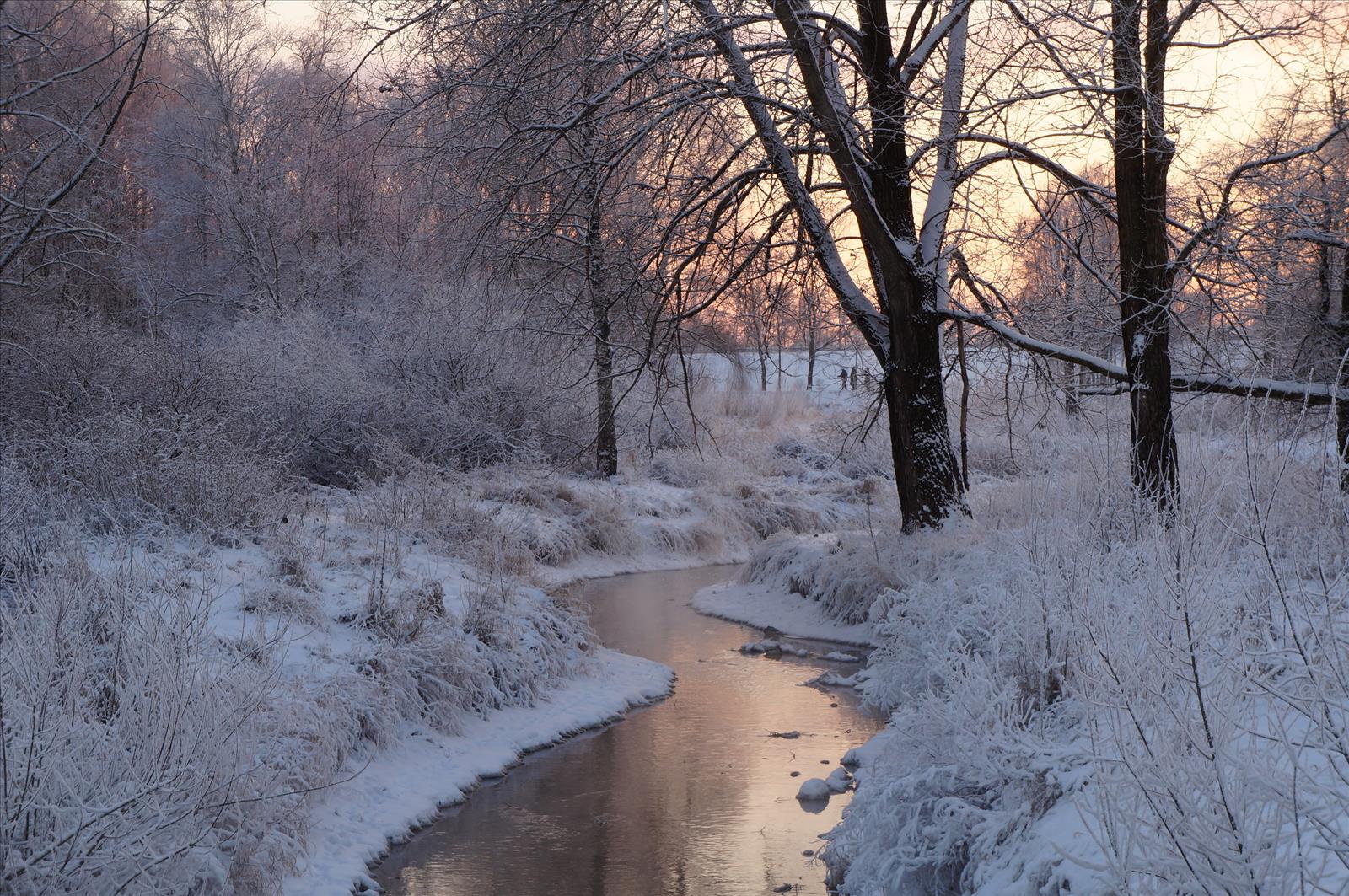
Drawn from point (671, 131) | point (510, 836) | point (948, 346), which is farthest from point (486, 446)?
point (510, 836)

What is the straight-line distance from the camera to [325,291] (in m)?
25.5

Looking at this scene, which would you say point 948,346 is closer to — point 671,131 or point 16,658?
point 671,131

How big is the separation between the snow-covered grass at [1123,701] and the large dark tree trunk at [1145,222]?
40cm

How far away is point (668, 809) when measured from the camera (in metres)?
6.70

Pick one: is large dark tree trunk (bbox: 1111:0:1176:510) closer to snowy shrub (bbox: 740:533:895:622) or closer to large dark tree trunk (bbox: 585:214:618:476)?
snowy shrub (bbox: 740:533:895:622)

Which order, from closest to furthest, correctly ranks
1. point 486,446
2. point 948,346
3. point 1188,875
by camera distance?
point 1188,875 → point 948,346 → point 486,446

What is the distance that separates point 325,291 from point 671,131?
732 inches

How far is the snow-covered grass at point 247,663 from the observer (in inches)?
156

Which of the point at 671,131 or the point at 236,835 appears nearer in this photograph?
the point at 236,835

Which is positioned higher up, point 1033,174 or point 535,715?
point 1033,174

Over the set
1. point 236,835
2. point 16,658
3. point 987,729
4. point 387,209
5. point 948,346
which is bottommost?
point 236,835

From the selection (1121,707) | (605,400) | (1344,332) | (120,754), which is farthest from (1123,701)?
(605,400)

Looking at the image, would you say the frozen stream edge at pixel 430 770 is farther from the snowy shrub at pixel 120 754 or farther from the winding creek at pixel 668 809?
the snowy shrub at pixel 120 754

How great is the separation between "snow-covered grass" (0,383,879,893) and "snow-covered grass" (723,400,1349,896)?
275 centimetres
